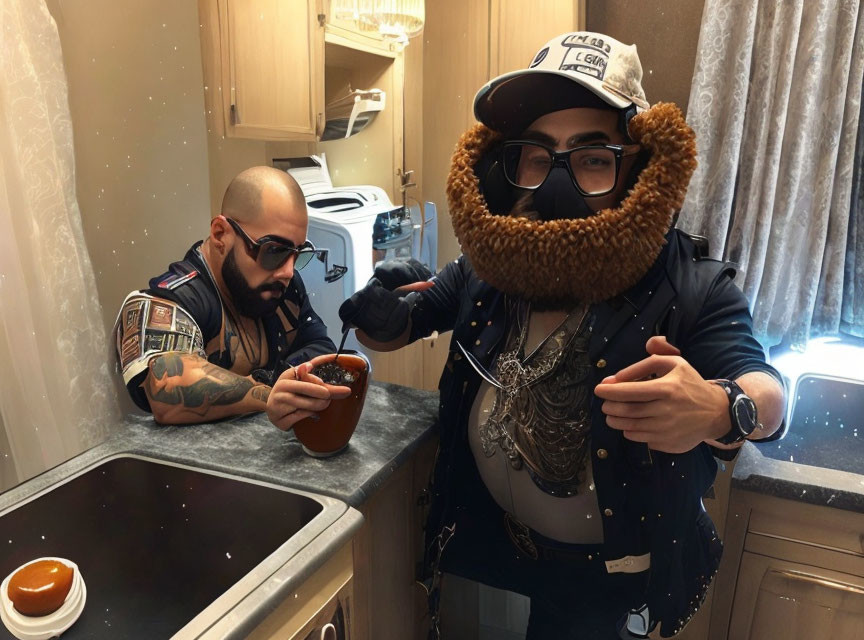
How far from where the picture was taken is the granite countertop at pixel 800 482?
3.95 ft

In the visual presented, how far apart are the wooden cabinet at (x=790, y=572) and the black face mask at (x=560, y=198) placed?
2.40ft

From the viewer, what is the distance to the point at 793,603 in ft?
4.27

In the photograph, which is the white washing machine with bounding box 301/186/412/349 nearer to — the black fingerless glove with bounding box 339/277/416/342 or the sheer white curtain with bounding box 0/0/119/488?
the black fingerless glove with bounding box 339/277/416/342

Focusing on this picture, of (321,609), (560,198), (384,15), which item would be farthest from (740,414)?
(384,15)

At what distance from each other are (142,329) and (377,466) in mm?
469

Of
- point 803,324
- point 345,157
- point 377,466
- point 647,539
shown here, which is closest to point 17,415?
point 377,466

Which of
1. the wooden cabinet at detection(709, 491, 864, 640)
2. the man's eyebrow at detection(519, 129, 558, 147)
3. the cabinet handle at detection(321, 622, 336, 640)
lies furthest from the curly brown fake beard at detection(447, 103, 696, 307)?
the wooden cabinet at detection(709, 491, 864, 640)

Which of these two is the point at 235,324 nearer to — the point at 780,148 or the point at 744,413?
the point at 744,413

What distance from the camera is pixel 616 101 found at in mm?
954

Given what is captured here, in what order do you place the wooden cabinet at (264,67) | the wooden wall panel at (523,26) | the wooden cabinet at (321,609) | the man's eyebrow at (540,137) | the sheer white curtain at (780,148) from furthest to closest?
the wooden wall panel at (523,26), the sheer white curtain at (780,148), the wooden cabinet at (264,67), the man's eyebrow at (540,137), the wooden cabinet at (321,609)

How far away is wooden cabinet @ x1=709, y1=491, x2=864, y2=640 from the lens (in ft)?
4.10

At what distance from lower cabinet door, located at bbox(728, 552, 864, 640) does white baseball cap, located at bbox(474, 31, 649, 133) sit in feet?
3.12

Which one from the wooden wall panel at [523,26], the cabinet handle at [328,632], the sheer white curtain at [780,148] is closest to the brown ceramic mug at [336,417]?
the cabinet handle at [328,632]

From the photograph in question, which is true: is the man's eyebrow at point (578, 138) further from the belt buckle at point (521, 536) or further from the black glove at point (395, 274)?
the belt buckle at point (521, 536)
